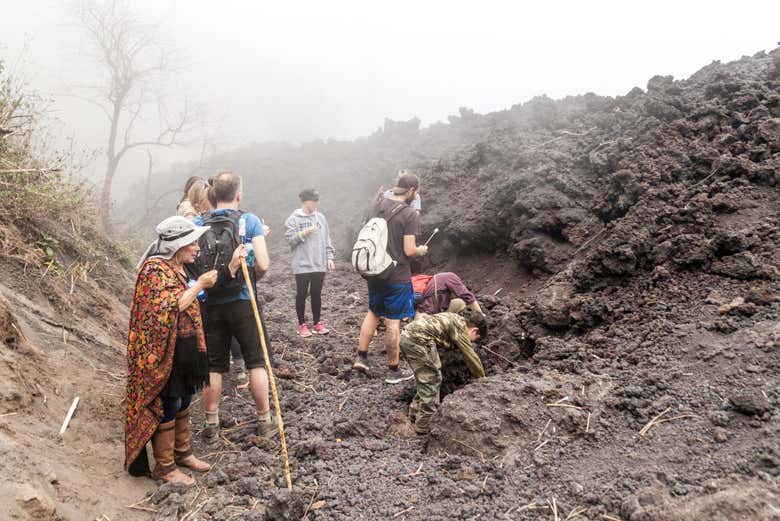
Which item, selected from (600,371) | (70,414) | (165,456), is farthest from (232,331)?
(600,371)

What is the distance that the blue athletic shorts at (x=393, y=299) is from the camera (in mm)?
5035

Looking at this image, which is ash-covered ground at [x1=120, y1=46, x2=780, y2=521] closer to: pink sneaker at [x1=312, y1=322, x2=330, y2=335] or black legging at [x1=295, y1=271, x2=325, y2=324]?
pink sneaker at [x1=312, y1=322, x2=330, y2=335]

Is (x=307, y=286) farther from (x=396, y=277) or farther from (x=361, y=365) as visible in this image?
(x=396, y=277)

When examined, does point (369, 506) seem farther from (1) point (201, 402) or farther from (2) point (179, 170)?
(2) point (179, 170)

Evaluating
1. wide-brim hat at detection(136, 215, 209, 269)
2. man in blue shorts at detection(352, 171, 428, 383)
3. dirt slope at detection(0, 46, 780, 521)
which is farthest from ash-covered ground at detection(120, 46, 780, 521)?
wide-brim hat at detection(136, 215, 209, 269)

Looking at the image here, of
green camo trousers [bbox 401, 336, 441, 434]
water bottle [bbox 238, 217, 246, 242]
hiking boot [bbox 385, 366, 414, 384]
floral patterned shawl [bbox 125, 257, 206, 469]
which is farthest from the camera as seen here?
hiking boot [bbox 385, 366, 414, 384]

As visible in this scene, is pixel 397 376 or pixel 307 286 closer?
pixel 397 376

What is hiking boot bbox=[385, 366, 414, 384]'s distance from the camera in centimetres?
501

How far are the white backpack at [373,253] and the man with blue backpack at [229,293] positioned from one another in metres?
1.16

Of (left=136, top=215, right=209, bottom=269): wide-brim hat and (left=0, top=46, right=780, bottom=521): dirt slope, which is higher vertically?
(left=136, top=215, right=209, bottom=269): wide-brim hat

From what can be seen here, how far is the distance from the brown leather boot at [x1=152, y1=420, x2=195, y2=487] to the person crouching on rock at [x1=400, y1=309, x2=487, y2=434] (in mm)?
1770

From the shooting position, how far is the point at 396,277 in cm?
501

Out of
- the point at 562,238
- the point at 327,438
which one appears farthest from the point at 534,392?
the point at 562,238

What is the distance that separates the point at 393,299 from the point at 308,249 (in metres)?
1.81
